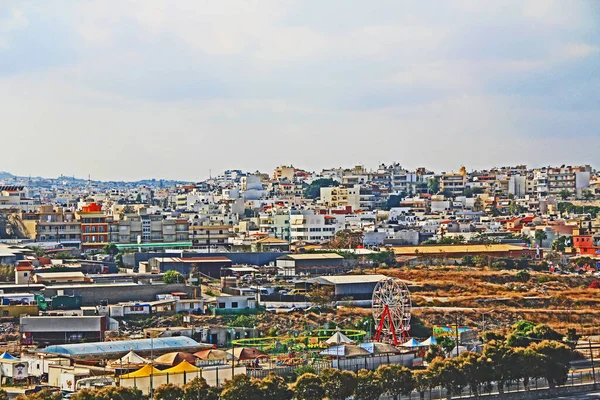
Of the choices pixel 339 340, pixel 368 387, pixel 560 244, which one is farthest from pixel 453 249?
pixel 368 387

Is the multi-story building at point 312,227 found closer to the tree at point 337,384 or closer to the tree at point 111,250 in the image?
the tree at point 111,250

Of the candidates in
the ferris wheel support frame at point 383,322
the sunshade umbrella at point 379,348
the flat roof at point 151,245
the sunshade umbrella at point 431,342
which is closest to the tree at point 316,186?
the flat roof at point 151,245

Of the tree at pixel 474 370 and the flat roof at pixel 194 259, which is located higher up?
the flat roof at pixel 194 259

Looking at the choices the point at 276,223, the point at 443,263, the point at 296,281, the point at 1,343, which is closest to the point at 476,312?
the point at 296,281

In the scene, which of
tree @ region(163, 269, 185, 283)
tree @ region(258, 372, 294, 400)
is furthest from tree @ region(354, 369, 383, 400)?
tree @ region(163, 269, 185, 283)

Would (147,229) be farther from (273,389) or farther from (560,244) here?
(273,389)
